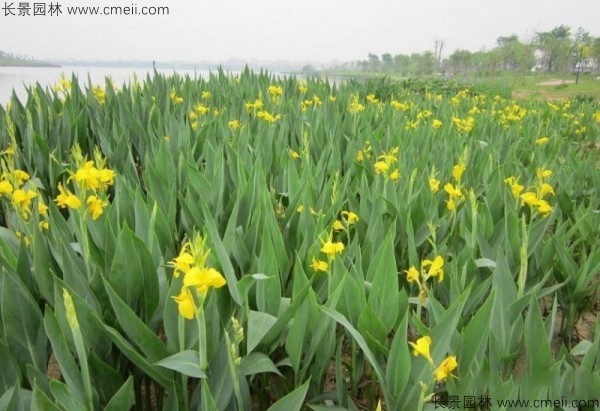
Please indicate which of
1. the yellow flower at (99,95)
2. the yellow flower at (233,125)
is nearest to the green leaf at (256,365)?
the yellow flower at (233,125)

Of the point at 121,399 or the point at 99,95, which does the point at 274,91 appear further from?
the point at 121,399

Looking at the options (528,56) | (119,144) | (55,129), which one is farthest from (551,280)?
(528,56)

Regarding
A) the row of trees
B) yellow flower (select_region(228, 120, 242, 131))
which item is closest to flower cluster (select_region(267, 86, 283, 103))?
yellow flower (select_region(228, 120, 242, 131))

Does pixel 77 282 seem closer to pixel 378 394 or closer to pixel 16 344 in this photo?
pixel 16 344

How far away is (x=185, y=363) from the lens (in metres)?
0.72

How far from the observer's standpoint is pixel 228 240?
1061mm

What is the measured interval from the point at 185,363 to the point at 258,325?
0.52 feet

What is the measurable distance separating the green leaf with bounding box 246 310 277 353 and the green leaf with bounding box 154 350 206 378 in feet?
0.36

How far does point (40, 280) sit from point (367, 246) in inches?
29.6

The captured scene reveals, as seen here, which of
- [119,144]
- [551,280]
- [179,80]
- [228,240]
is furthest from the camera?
[179,80]

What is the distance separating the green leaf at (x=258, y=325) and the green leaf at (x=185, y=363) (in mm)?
109

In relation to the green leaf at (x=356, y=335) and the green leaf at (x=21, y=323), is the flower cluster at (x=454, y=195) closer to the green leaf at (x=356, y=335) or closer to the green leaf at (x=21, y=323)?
the green leaf at (x=356, y=335)

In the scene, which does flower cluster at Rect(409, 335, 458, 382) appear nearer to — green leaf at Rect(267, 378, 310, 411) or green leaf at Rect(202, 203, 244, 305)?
green leaf at Rect(267, 378, 310, 411)

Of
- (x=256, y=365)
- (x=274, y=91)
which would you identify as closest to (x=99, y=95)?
(x=274, y=91)
